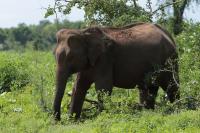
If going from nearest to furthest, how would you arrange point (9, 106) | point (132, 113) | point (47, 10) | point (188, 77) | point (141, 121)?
point (141, 121)
point (132, 113)
point (188, 77)
point (9, 106)
point (47, 10)

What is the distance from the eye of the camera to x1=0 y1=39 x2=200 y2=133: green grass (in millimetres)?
9391

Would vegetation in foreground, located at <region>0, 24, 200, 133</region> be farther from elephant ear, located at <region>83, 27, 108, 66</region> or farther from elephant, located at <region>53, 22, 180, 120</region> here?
elephant ear, located at <region>83, 27, 108, 66</region>

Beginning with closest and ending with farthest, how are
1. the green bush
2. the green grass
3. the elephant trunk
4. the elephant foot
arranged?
1. the green grass
2. the elephant foot
3. the elephant trunk
4. the green bush

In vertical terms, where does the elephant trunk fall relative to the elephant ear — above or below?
below

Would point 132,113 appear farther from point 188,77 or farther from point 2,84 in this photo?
point 2,84

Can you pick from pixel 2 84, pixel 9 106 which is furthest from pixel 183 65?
pixel 2 84

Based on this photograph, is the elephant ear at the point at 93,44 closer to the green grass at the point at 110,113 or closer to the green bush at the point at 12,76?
the green grass at the point at 110,113

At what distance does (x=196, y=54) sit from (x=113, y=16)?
427 cm

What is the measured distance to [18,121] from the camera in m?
11.2

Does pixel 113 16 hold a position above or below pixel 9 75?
above

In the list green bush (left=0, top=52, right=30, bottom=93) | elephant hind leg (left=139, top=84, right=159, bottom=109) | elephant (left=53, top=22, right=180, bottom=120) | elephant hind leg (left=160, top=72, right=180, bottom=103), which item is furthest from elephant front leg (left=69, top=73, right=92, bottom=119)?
green bush (left=0, top=52, right=30, bottom=93)

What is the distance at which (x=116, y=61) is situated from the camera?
12250 mm

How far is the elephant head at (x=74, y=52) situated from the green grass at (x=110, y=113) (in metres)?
0.67

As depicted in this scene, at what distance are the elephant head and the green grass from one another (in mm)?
674
